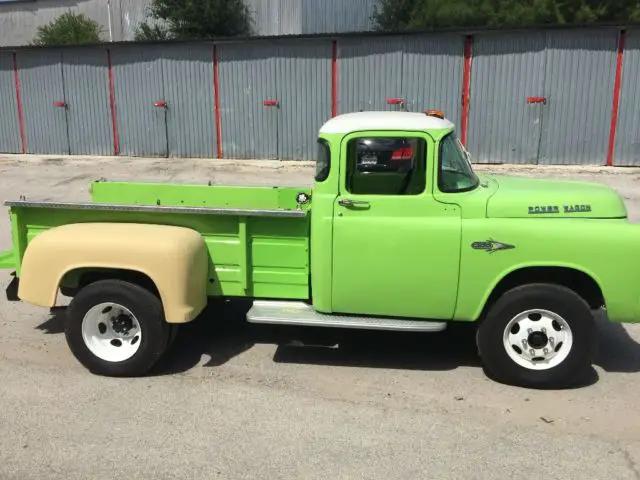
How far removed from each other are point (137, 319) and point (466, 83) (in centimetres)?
1417

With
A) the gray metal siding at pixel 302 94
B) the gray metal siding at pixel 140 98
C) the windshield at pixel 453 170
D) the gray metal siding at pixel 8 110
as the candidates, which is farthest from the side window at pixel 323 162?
the gray metal siding at pixel 8 110

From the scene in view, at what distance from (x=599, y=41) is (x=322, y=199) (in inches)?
554

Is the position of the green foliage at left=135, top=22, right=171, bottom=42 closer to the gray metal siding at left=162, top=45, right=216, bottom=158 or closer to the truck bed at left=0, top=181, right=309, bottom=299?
the gray metal siding at left=162, top=45, right=216, bottom=158

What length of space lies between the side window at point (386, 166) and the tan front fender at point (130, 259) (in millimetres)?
1382

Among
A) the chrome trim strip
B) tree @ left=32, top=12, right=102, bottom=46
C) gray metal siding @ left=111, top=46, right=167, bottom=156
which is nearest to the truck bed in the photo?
the chrome trim strip

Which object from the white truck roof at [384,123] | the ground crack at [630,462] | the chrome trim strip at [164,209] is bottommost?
the ground crack at [630,462]

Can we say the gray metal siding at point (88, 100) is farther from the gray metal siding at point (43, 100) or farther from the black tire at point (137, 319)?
the black tire at point (137, 319)

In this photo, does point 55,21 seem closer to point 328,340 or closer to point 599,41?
point 599,41

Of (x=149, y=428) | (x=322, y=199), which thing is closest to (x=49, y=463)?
(x=149, y=428)

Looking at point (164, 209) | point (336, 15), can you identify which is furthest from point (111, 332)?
point (336, 15)

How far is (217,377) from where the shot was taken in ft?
16.9

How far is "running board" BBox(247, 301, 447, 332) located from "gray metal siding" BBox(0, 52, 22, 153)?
19312 millimetres

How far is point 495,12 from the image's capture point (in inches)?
1430

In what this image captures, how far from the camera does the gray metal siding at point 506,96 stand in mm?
16641
